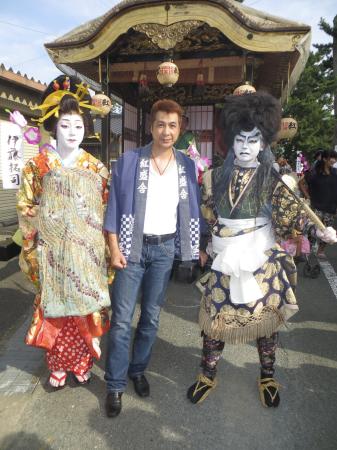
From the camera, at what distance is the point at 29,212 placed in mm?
2420

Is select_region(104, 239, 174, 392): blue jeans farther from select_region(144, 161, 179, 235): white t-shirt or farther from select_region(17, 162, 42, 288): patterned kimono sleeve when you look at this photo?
select_region(17, 162, 42, 288): patterned kimono sleeve

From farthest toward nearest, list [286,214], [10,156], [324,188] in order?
1. [324,188]
2. [10,156]
3. [286,214]

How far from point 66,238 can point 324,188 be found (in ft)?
15.8

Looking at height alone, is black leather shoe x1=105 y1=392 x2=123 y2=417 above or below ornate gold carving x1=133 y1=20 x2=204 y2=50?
below

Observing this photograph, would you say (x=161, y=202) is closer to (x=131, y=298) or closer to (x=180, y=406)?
(x=131, y=298)

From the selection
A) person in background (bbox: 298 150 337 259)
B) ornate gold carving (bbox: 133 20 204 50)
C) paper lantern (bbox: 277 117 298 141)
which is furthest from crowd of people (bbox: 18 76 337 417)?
person in background (bbox: 298 150 337 259)

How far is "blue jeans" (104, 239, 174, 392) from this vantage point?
7.51ft

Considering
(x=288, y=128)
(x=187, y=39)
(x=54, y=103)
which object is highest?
(x=187, y=39)

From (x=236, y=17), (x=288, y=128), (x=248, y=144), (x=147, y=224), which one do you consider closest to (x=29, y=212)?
(x=147, y=224)

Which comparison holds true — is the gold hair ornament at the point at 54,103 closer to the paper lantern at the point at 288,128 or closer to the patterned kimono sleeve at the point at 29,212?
the patterned kimono sleeve at the point at 29,212

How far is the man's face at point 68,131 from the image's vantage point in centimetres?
240

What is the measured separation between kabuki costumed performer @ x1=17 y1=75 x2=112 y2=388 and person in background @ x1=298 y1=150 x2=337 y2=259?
172 inches

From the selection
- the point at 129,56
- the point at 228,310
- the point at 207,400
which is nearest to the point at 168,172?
the point at 228,310

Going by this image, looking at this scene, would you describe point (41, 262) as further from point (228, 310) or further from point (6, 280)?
point (6, 280)
